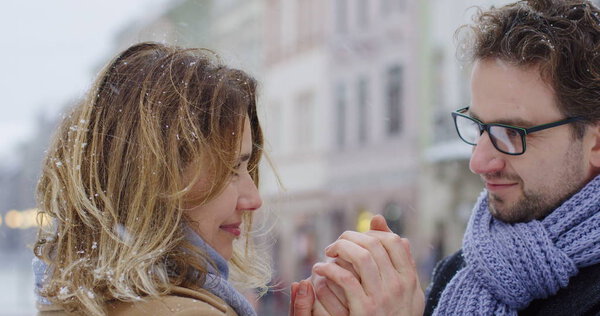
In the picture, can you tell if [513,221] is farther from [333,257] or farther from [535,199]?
[333,257]

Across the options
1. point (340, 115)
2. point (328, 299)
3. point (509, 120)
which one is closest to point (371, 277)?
point (328, 299)

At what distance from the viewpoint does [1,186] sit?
144 feet

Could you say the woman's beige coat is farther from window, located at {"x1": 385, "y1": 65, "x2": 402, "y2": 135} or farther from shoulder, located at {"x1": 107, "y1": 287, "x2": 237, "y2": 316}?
window, located at {"x1": 385, "y1": 65, "x2": 402, "y2": 135}

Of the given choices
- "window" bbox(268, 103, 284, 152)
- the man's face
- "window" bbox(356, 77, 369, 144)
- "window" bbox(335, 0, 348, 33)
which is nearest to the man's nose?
the man's face

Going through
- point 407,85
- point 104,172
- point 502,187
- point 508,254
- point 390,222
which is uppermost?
point 104,172

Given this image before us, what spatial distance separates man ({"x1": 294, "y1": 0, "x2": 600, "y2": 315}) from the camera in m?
2.07

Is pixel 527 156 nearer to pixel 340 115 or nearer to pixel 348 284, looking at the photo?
pixel 348 284

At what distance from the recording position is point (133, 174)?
5.92ft

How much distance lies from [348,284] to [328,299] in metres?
0.08

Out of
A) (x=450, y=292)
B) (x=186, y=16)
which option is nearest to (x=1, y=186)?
(x=186, y=16)

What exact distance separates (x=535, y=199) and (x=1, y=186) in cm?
4450

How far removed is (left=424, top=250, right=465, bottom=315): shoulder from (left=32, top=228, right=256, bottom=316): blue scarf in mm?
807

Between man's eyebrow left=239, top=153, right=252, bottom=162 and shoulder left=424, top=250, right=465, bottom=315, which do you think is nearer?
man's eyebrow left=239, top=153, right=252, bottom=162

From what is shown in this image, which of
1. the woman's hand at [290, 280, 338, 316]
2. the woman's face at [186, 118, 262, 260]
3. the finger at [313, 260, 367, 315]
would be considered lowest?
the woman's hand at [290, 280, 338, 316]
